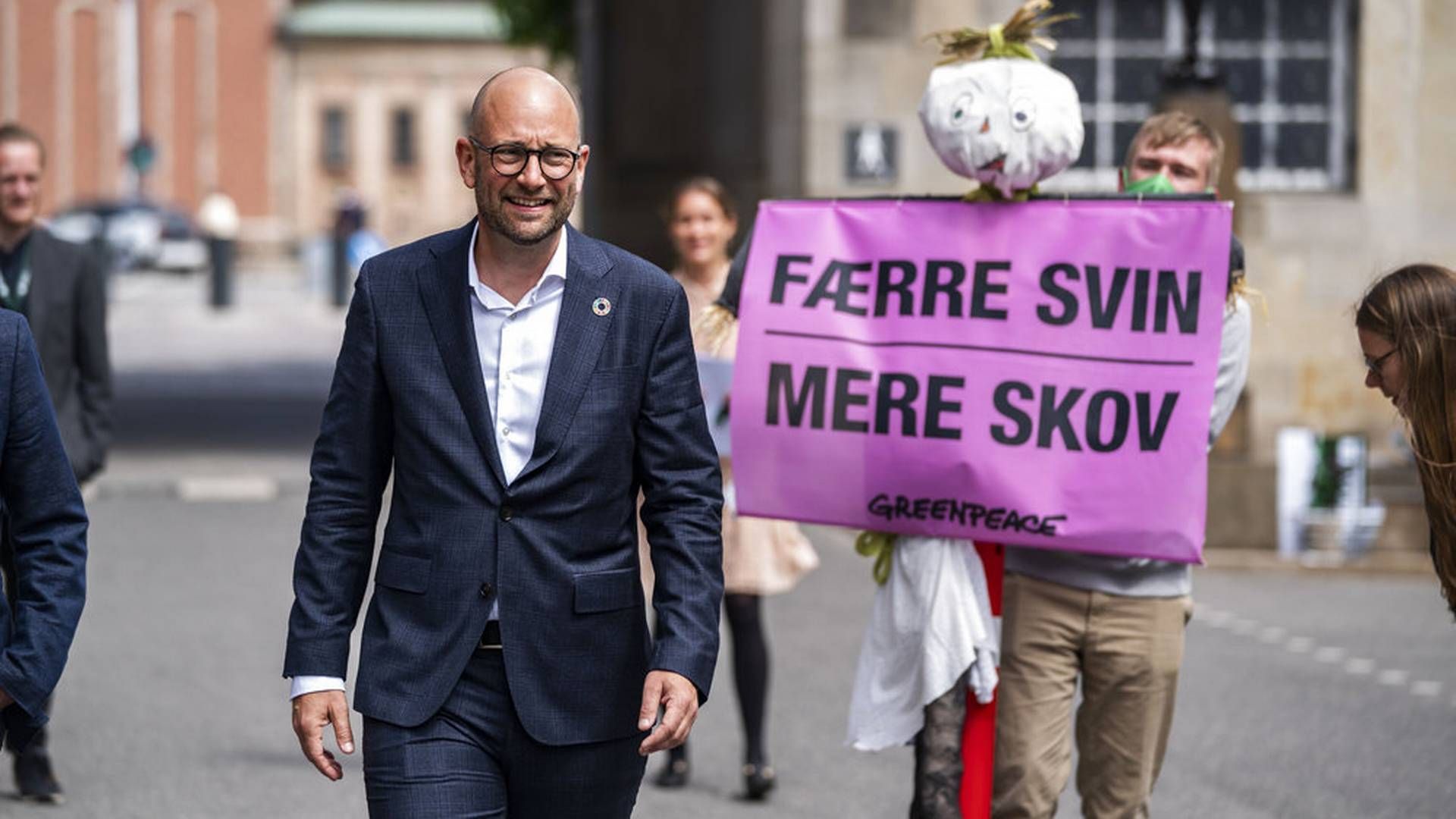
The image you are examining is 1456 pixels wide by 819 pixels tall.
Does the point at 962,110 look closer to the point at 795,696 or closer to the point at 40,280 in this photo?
the point at 40,280

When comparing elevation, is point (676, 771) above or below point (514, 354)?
below

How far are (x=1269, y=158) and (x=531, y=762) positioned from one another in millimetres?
14398

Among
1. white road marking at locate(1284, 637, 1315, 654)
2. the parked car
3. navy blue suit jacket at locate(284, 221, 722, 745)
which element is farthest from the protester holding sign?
the parked car

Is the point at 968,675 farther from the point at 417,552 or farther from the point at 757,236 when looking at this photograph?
the point at 417,552

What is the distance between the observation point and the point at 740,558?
7707mm

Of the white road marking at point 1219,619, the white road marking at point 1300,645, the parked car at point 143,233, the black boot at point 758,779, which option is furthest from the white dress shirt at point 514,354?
the parked car at point 143,233

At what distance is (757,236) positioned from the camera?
5.83 m

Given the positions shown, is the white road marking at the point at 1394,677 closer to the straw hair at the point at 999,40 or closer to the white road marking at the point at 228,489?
the straw hair at the point at 999,40

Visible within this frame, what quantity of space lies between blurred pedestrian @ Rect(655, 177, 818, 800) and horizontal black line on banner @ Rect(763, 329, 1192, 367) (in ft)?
6.37

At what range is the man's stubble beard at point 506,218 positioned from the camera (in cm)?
399

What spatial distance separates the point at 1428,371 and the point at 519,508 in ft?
5.40

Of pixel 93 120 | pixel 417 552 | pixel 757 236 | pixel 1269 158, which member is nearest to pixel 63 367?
pixel 757 236

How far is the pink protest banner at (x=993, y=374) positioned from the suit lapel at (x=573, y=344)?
1539mm

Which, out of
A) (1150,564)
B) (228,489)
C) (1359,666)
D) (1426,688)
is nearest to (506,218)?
(1150,564)
